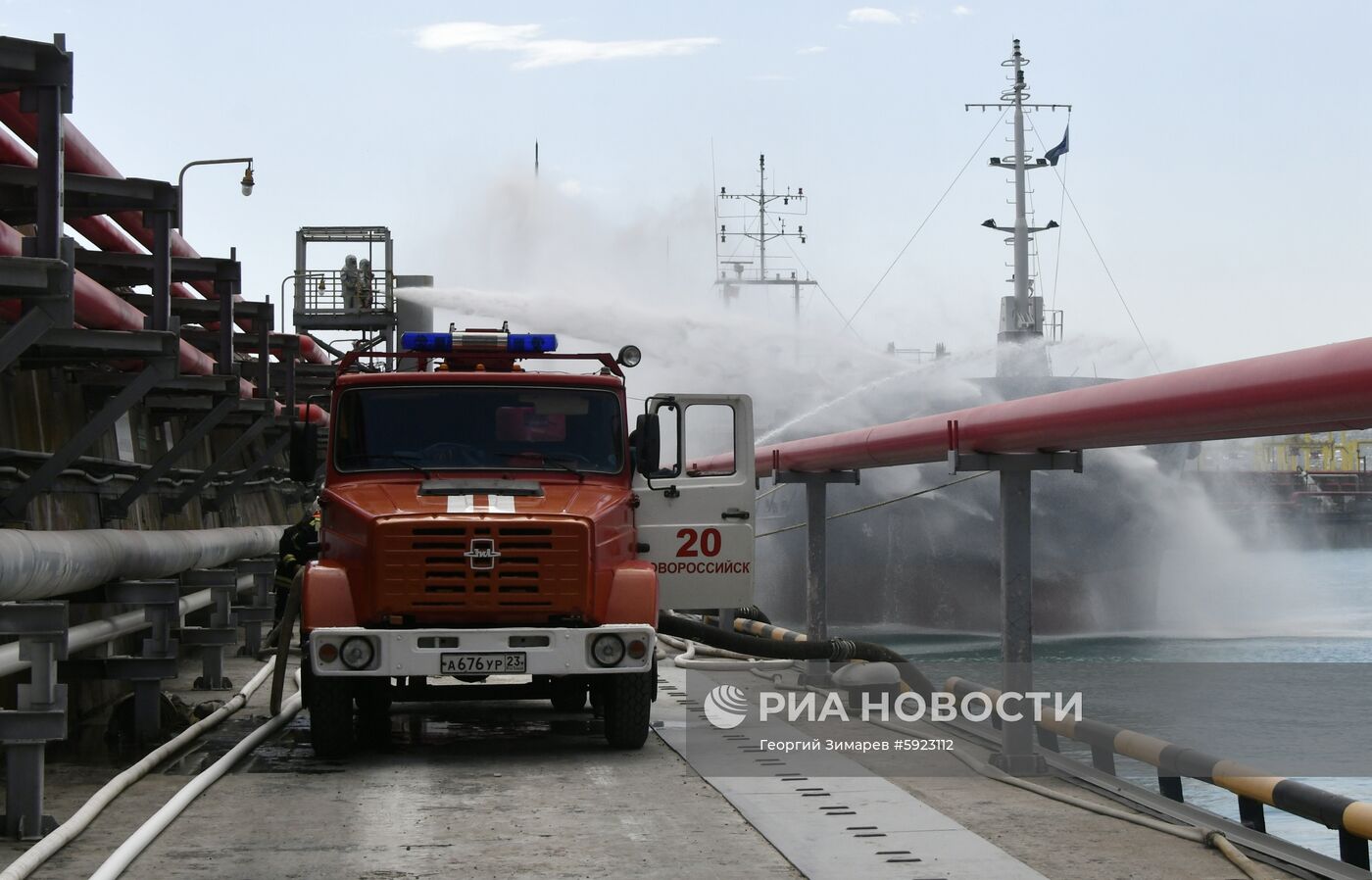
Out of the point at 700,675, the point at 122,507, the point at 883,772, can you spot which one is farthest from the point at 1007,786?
the point at 122,507

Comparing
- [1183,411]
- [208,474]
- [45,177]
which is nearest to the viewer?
[1183,411]

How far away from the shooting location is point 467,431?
11242 millimetres

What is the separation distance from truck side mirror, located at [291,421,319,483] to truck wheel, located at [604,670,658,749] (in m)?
2.80

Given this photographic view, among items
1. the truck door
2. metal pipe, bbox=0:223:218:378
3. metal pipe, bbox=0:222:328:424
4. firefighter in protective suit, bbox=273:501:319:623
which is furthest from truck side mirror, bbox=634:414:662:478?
firefighter in protective suit, bbox=273:501:319:623

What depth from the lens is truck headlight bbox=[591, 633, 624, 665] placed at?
1023cm

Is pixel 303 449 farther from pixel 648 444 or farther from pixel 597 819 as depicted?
pixel 597 819

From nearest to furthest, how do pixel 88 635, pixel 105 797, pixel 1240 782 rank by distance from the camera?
pixel 1240 782 < pixel 105 797 < pixel 88 635

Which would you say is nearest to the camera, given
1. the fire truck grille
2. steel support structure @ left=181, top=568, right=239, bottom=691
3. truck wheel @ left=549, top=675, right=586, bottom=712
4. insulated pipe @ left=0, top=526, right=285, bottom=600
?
insulated pipe @ left=0, top=526, right=285, bottom=600

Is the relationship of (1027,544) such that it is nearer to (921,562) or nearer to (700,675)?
A: (700,675)

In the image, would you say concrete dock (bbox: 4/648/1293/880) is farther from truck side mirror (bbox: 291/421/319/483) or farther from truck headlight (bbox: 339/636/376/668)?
truck side mirror (bbox: 291/421/319/483)

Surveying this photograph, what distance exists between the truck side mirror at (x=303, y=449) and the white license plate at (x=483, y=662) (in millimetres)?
2195

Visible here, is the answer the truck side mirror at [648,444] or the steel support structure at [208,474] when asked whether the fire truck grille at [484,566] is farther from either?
the steel support structure at [208,474]

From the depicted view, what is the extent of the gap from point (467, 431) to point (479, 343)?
948 millimetres

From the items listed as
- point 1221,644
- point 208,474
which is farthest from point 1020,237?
point 208,474
